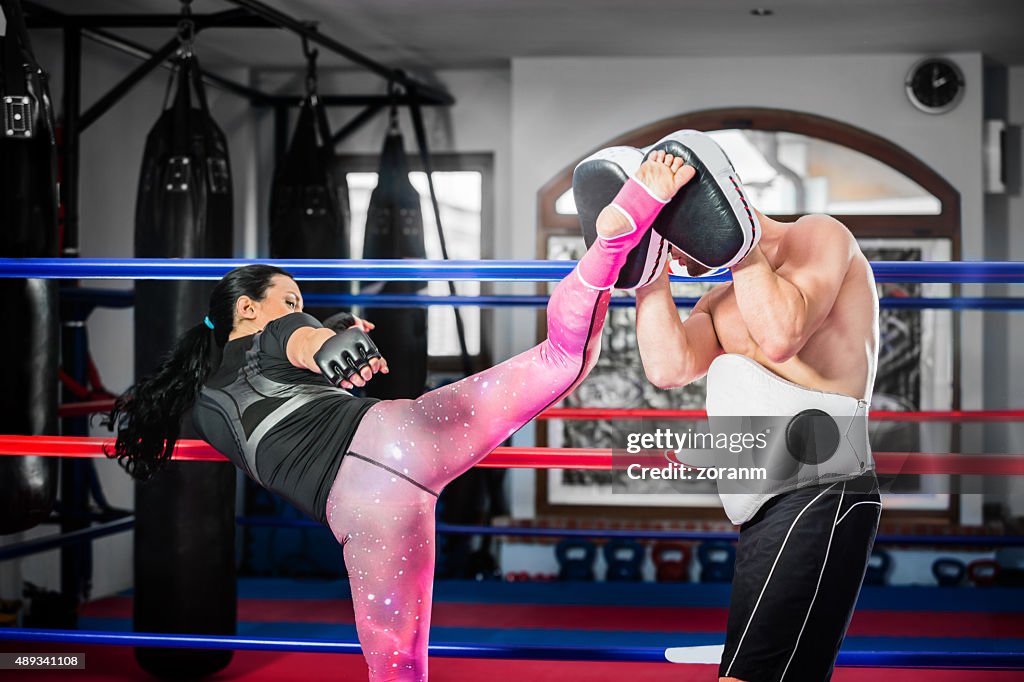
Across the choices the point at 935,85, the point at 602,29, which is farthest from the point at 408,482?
the point at 935,85

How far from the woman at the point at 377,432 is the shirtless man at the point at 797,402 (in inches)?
6.5

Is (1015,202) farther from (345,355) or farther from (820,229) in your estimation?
(345,355)

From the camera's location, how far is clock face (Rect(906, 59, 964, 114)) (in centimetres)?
467

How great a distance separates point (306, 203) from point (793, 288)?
3025mm

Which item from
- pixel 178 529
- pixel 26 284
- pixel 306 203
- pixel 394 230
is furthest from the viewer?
pixel 394 230

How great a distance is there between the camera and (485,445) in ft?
5.03

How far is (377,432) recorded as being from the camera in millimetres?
1523

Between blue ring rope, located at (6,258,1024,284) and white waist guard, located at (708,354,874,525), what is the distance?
7.9 inches

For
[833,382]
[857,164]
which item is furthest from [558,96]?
[833,382]

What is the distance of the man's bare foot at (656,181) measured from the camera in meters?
1.26

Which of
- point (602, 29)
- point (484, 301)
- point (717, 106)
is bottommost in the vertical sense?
point (484, 301)

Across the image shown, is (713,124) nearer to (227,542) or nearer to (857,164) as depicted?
(857,164)

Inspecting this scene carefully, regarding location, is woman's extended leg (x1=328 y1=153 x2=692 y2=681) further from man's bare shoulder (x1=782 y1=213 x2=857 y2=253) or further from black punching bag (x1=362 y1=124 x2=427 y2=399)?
black punching bag (x1=362 y1=124 x2=427 y2=399)

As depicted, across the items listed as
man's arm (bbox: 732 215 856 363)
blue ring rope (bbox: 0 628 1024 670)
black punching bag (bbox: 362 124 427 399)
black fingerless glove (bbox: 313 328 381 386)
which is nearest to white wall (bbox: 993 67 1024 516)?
black punching bag (bbox: 362 124 427 399)
